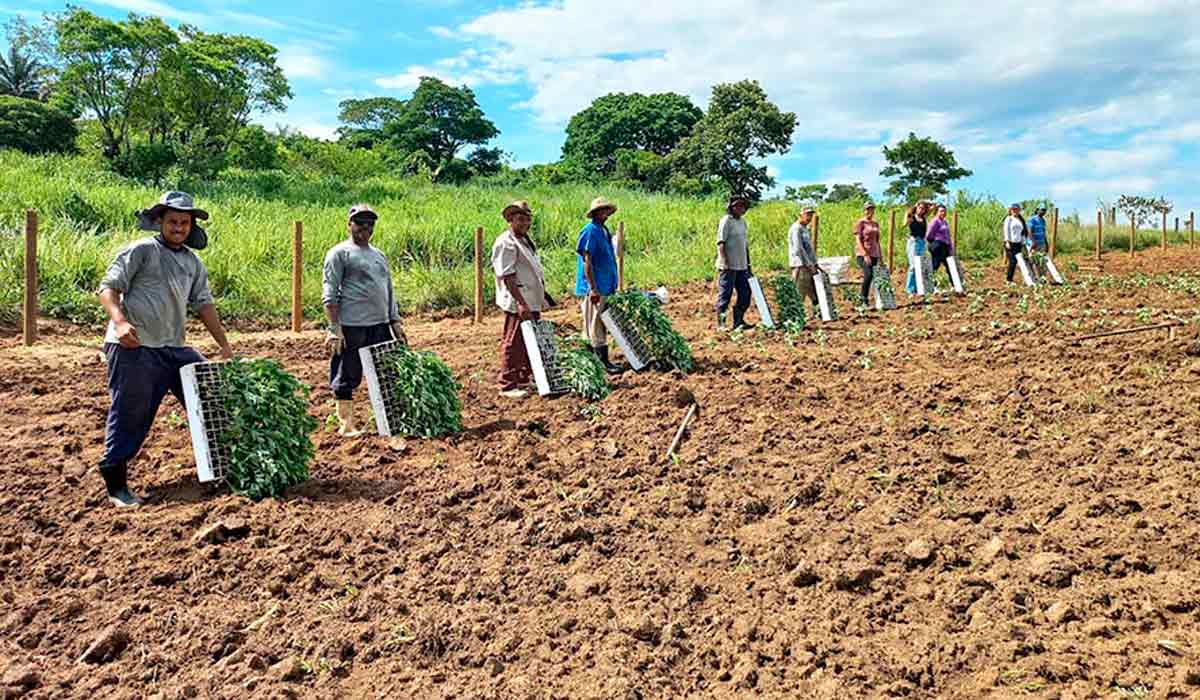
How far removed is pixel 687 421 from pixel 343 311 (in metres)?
2.21

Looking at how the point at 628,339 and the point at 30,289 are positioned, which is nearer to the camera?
the point at 628,339

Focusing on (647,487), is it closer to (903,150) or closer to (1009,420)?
(1009,420)

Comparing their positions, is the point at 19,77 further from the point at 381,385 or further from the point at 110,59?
the point at 381,385

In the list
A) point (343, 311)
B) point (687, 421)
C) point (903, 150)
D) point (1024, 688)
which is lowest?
point (1024, 688)

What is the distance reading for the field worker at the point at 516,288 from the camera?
6.41 m

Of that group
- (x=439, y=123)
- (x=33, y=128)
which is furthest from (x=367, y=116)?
(x=33, y=128)

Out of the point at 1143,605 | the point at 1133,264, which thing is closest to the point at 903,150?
the point at 1133,264

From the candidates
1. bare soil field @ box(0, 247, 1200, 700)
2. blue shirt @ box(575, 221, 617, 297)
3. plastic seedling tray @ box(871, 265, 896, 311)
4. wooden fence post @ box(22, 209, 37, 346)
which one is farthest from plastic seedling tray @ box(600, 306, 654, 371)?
wooden fence post @ box(22, 209, 37, 346)

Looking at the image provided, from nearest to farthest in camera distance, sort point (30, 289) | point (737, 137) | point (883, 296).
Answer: point (30, 289) → point (883, 296) → point (737, 137)

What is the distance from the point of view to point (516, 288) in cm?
644

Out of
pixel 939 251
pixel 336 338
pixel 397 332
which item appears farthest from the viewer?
pixel 939 251

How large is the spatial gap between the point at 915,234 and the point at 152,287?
11.1m

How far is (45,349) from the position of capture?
917 cm

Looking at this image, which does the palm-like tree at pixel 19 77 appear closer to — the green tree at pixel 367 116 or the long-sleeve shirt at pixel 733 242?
the green tree at pixel 367 116
